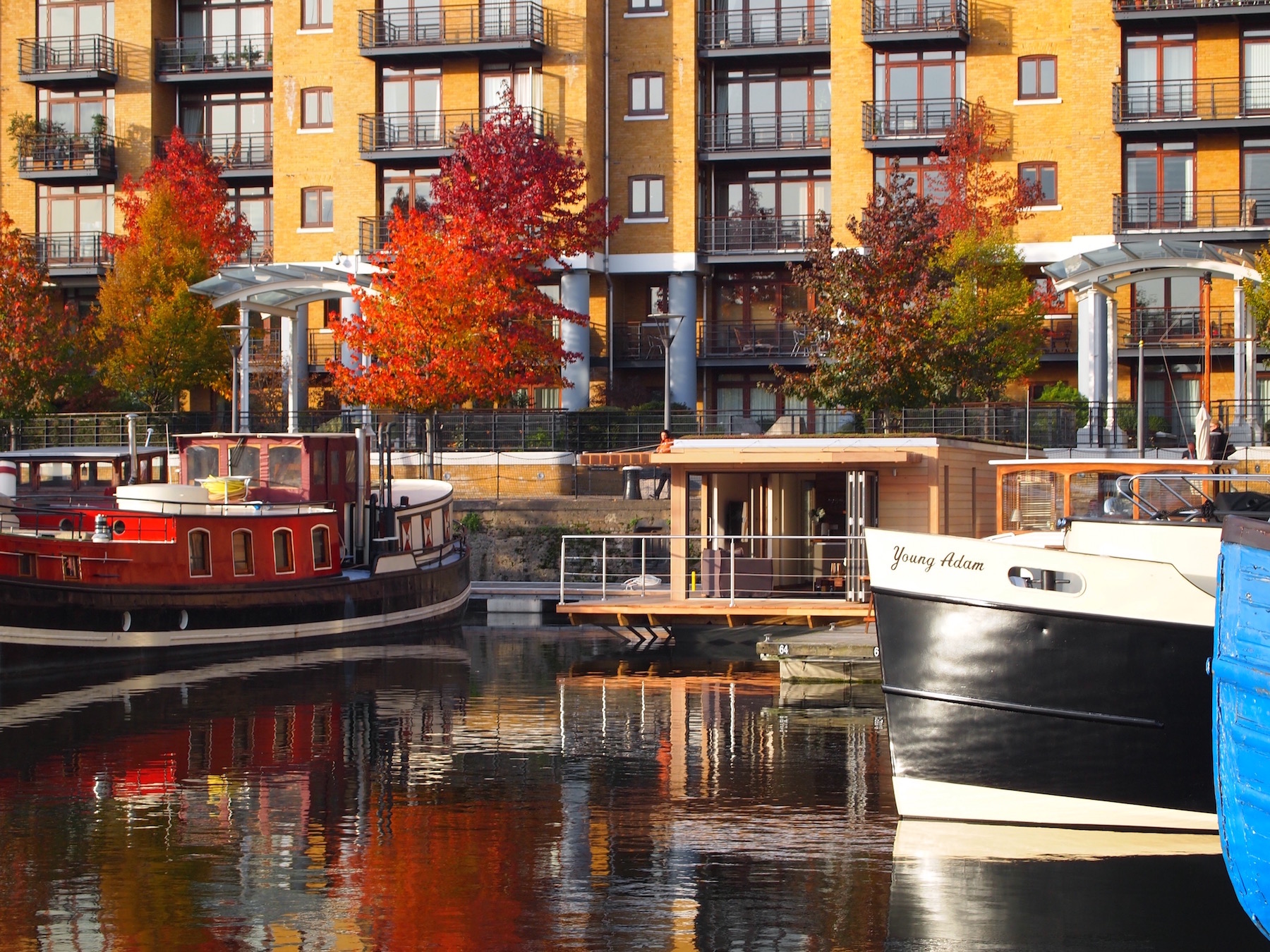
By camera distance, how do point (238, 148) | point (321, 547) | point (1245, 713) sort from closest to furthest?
point (1245, 713)
point (321, 547)
point (238, 148)

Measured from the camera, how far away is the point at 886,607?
1474cm

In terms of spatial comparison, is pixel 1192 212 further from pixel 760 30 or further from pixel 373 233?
pixel 373 233

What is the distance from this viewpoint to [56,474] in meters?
Result: 34.4

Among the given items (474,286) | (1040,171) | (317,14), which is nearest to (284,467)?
(474,286)

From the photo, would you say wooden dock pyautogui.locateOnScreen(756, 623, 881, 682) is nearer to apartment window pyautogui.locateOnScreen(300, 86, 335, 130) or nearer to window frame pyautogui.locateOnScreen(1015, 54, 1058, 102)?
window frame pyautogui.locateOnScreen(1015, 54, 1058, 102)

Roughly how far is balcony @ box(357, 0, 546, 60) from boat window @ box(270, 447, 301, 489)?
23162 millimetres

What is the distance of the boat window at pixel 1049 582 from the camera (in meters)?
13.9

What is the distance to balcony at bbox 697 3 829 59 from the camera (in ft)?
174

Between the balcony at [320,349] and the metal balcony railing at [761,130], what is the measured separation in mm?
13060

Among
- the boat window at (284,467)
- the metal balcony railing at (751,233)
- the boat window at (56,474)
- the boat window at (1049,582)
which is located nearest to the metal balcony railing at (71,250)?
the metal balcony railing at (751,233)

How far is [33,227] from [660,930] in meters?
51.8

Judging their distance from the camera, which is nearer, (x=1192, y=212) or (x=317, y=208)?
(x=1192, y=212)

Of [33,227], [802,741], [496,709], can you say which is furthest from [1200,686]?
[33,227]

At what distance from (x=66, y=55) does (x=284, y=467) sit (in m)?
31.1
